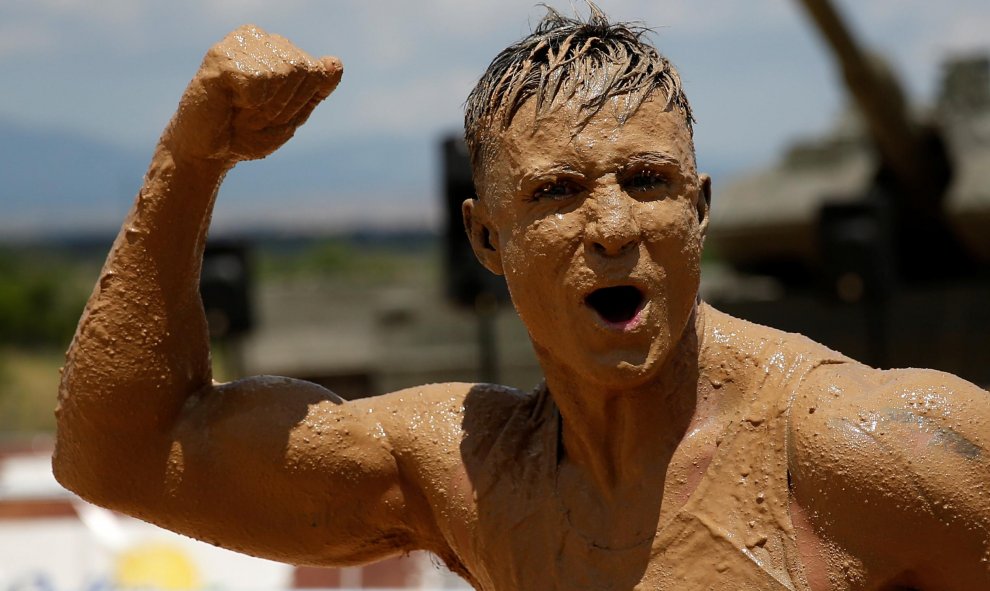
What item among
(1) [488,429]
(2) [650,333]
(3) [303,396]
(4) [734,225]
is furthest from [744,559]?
(4) [734,225]

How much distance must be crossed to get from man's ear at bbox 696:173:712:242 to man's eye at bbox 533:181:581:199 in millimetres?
202

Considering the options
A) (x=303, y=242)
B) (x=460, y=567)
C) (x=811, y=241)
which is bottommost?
(x=460, y=567)

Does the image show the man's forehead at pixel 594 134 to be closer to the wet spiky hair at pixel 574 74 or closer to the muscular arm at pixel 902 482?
the wet spiky hair at pixel 574 74

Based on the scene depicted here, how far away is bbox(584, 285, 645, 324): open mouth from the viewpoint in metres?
1.80

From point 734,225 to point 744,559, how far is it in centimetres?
836

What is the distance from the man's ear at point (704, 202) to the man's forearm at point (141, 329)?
2.28 feet

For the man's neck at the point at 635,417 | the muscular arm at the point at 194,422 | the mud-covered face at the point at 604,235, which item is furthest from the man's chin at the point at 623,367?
the muscular arm at the point at 194,422

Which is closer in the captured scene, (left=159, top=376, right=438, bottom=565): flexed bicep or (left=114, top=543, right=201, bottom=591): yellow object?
(left=159, top=376, right=438, bottom=565): flexed bicep

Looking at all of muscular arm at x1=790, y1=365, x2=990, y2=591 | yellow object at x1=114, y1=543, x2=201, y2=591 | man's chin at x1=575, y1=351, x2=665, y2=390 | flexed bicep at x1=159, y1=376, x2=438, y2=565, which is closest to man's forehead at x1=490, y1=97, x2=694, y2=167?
man's chin at x1=575, y1=351, x2=665, y2=390

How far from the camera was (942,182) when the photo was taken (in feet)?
29.9

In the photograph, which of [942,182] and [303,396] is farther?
[942,182]

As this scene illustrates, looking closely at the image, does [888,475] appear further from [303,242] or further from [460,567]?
[303,242]

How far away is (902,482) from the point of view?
1705 mm

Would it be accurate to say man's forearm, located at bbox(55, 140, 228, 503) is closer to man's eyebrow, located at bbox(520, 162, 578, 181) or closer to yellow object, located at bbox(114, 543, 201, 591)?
man's eyebrow, located at bbox(520, 162, 578, 181)
